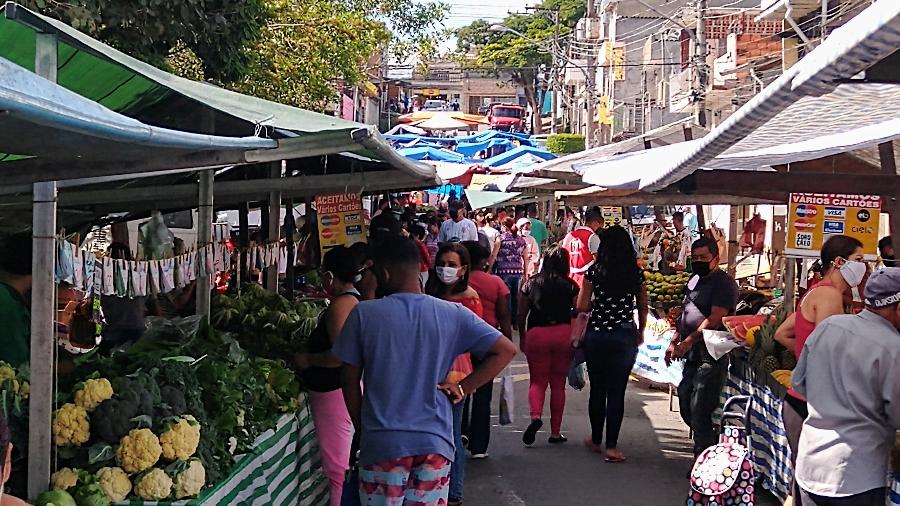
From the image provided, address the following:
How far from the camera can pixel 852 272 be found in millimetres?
5805

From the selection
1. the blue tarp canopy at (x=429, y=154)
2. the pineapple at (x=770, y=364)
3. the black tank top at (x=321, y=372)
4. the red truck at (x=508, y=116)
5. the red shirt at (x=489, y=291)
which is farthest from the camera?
the red truck at (x=508, y=116)

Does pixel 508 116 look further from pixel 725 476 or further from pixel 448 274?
pixel 725 476

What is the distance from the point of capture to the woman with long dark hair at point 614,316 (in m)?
8.66

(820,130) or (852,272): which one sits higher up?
(820,130)

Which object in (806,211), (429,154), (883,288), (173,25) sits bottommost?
(883,288)

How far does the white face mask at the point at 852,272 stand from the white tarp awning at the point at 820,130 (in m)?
0.63

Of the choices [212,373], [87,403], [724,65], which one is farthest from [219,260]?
[724,65]

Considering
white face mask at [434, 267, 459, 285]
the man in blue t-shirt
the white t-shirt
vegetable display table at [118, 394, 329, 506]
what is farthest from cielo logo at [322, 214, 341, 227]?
the white t-shirt

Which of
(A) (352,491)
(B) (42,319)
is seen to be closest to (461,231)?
(A) (352,491)

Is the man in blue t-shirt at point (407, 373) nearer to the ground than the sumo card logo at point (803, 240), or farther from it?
nearer to the ground

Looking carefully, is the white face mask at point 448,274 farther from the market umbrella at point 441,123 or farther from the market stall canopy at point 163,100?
the market umbrella at point 441,123

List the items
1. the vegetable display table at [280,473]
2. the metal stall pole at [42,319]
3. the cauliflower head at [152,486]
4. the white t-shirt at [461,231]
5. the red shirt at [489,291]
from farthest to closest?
1. the white t-shirt at [461,231]
2. the red shirt at [489,291]
3. the vegetable display table at [280,473]
4. the cauliflower head at [152,486]
5. the metal stall pole at [42,319]

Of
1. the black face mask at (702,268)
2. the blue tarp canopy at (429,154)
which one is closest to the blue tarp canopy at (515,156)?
the blue tarp canopy at (429,154)

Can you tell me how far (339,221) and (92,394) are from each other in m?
5.81
